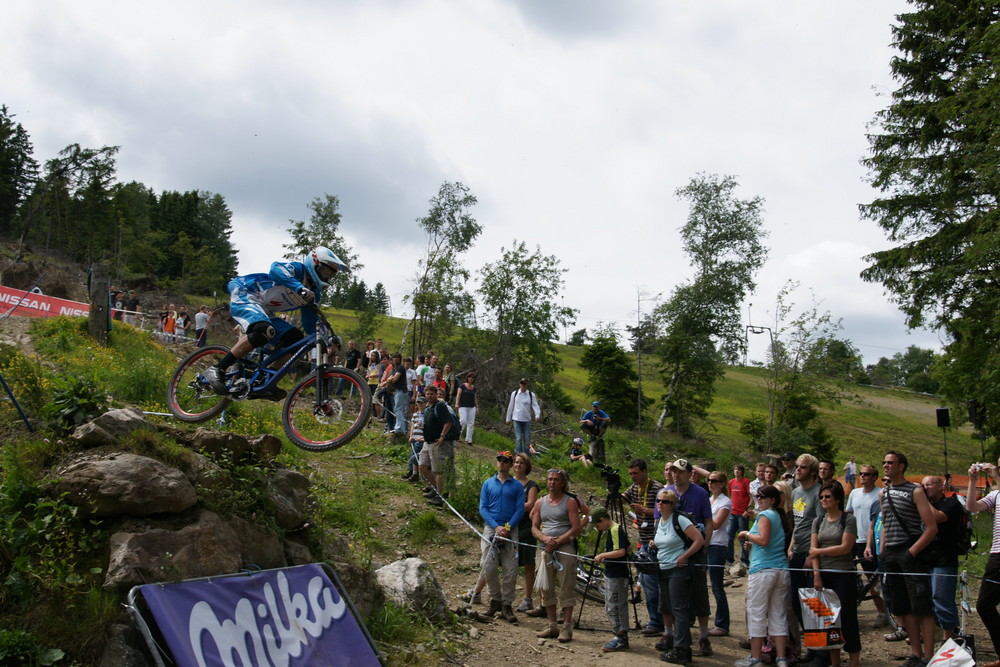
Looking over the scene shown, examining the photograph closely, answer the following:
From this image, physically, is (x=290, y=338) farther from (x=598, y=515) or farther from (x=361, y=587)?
(x=598, y=515)

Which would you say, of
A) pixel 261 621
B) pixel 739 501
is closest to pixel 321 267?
pixel 261 621

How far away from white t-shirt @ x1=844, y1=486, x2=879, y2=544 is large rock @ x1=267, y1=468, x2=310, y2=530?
677 centimetres

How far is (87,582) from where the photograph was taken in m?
6.34

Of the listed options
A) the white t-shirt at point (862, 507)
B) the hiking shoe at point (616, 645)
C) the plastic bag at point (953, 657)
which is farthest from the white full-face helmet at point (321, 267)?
the plastic bag at point (953, 657)

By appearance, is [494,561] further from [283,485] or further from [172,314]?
[172,314]

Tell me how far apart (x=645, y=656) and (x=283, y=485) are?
15.8 feet

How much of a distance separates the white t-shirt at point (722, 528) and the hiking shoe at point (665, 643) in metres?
1.42

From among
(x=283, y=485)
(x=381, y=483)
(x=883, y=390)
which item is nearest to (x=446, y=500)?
(x=381, y=483)

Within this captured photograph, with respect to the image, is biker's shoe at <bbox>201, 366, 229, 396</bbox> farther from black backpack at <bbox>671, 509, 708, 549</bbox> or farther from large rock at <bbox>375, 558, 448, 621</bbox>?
black backpack at <bbox>671, 509, 708, 549</bbox>

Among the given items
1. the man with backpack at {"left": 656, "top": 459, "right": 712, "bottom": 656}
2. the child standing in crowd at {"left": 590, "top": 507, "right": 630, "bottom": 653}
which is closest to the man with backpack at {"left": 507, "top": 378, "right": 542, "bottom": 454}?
the child standing in crowd at {"left": 590, "top": 507, "right": 630, "bottom": 653}

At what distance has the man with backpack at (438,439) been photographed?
12.7 meters

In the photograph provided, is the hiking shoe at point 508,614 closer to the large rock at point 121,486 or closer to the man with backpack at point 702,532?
the man with backpack at point 702,532

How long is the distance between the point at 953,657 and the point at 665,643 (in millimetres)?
3092

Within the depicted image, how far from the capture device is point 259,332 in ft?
25.6
